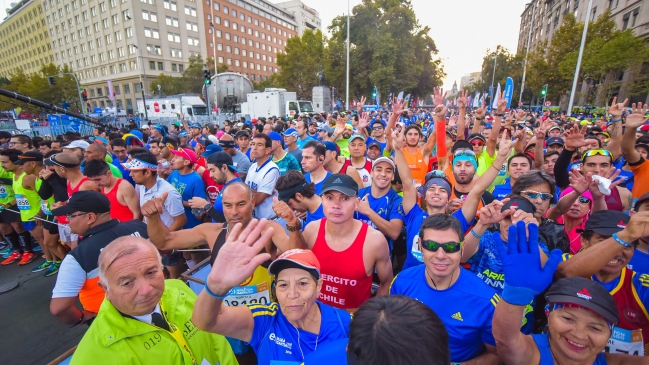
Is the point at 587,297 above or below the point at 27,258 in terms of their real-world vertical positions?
above

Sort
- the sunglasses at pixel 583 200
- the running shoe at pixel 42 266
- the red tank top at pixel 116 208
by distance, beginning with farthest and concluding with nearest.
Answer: the running shoe at pixel 42 266, the red tank top at pixel 116 208, the sunglasses at pixel 583 200

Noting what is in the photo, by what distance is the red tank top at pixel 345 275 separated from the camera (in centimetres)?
252

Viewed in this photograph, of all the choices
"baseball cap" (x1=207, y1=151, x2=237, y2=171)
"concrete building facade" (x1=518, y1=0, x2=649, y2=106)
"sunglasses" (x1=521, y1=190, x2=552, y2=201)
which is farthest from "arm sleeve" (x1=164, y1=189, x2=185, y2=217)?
"concrete building facade" (x1=518, y1=0, x2=649, y2=106)

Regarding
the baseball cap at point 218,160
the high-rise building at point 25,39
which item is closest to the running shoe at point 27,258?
the baseball cap at point 218,160

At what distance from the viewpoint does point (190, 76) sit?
48594 mm

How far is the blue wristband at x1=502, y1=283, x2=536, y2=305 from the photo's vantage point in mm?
1486

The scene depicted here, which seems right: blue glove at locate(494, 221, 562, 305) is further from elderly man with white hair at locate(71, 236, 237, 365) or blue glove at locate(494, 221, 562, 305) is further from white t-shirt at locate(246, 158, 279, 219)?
white t-shirt at locate(246, 158, 279, 219)

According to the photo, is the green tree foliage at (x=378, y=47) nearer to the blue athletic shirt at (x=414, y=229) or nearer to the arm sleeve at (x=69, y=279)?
the blue athletic shirt at (x=414, y=229)

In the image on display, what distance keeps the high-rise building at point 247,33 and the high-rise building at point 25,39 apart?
39.6 m

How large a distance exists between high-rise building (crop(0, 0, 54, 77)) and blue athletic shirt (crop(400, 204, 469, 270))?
95178 mm

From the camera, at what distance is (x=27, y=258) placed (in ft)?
19.7

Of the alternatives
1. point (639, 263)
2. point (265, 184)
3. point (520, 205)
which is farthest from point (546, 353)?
point (265, 184)

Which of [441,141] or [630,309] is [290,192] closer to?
[630,309]

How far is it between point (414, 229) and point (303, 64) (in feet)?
149
